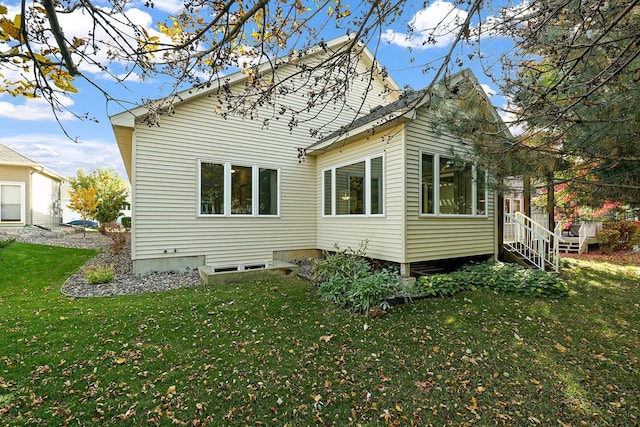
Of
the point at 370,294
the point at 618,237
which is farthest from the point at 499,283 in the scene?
the point at 618,237

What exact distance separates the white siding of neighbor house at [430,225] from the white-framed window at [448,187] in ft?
0.51

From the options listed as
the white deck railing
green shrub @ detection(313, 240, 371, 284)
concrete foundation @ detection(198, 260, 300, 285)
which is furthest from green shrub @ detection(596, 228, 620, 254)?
concrete foundation @ detection(198, 260, 300, 285)

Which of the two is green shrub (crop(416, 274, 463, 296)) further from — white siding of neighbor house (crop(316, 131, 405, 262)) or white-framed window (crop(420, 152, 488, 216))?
white-framed window (crop(420, 152, 488, 216))

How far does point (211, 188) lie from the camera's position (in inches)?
329

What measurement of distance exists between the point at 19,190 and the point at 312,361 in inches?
781

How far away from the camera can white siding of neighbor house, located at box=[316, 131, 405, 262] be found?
21.8ft

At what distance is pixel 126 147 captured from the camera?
8828 millimetres

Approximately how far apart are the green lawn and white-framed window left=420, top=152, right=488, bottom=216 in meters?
2.26

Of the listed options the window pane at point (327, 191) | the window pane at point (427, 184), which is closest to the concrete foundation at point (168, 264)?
the window pane at point (327, 191)

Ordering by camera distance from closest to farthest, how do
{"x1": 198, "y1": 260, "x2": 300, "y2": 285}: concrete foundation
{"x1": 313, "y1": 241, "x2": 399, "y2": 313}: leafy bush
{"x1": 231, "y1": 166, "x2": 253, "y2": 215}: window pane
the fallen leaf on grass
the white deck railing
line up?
1. the fallen leaf on grass
2. {"x1": 313, "y1": 241, "x2": 399, "y2": 313}: leafy bush
3. {"x1": 198, "y1": 260, "x2": 300, "y2": 285}: concrete foundation
4. the white deck railing
5. {"x1": 231, "y1": 166, "x2": 253, "y2": 215}: window pane

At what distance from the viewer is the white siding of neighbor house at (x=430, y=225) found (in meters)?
6.70

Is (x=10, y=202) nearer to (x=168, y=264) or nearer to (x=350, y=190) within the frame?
(x=168, y=264)

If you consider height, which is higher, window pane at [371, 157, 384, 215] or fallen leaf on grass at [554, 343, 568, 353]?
window pane at [371, 157, 384, 215]

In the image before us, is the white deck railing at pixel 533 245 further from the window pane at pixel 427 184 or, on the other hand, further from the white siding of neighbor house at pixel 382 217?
the white siding of neighbor house at pixel 382 217
